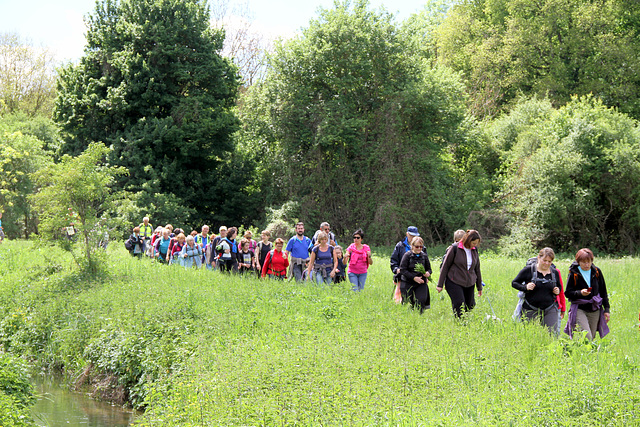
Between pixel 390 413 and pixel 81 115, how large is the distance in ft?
110

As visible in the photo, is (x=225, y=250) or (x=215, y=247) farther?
(x=215, y=247)

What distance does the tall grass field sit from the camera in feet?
22.4

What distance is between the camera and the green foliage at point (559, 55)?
39.8m

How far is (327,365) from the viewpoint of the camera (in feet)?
27.0

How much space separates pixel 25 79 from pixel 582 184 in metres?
41.3

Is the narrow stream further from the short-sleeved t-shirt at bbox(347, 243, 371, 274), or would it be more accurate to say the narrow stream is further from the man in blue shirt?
the man in blue shirt

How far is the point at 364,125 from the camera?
3484 cm

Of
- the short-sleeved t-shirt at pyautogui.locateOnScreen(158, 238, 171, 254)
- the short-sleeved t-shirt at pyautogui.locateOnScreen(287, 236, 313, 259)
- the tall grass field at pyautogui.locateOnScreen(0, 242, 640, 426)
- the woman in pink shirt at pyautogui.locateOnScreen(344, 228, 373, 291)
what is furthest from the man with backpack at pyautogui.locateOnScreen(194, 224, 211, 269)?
the woman in pink shirt at pyautogui.locateOnScreen(344, 228, 373, 291)

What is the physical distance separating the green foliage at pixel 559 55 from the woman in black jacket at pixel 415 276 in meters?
30.3

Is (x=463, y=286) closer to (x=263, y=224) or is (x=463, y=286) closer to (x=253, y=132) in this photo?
(x=263, y=224)

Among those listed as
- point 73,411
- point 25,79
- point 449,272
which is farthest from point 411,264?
point 25,79

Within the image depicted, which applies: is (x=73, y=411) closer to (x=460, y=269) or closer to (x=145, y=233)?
(x=460, y=269)

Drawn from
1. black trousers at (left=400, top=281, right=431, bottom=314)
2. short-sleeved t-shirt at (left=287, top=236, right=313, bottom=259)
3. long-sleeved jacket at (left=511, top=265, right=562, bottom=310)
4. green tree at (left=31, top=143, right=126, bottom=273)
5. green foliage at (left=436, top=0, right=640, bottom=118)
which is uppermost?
green foliage at (left=436, top=0, right=640, bottom=118)

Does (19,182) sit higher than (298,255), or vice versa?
(19,182)
